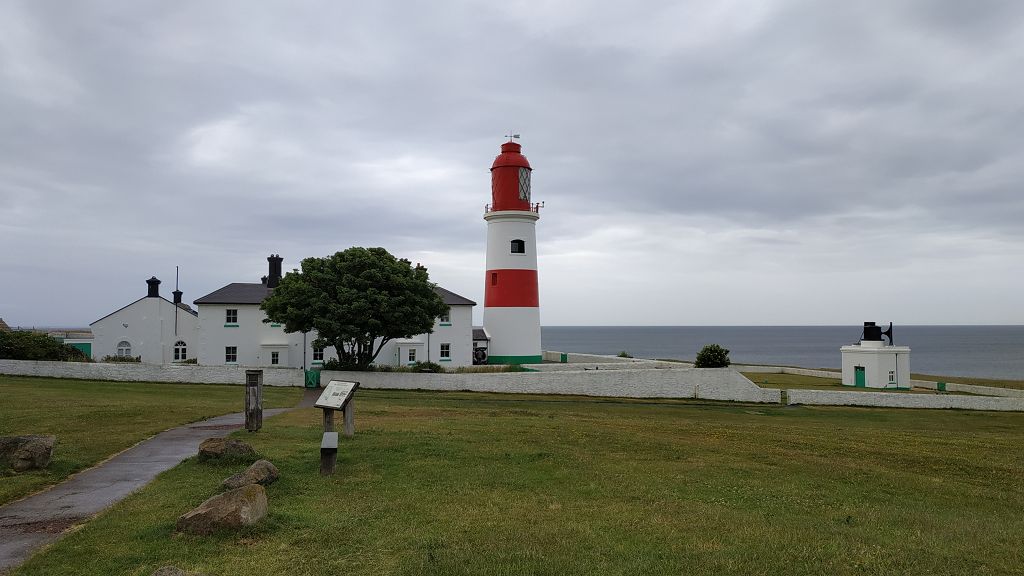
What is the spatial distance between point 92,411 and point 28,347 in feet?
67.5

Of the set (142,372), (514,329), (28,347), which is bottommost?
(142,372)

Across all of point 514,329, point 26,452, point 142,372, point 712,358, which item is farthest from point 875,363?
point 26,452

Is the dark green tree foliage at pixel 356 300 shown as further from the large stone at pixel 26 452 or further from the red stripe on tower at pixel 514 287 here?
the large stone at pixel 26 452

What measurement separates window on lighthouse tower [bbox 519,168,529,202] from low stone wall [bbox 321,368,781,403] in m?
12.8

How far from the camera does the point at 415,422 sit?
65.4ft

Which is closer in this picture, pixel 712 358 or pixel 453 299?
pixel 712 358

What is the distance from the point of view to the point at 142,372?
35.0m

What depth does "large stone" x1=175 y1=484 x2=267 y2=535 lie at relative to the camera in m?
8.42

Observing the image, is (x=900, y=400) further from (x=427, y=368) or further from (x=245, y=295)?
(x=245, y=295)

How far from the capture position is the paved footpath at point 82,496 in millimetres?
8539

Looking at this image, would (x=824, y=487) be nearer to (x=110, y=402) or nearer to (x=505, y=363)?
(x=110, y=402)

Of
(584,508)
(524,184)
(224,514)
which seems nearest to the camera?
(224,514)

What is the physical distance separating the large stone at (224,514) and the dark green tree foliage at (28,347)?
34851 millimetres

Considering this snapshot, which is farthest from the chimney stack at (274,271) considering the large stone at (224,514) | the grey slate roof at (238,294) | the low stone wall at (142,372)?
the large stone at (224,514)
